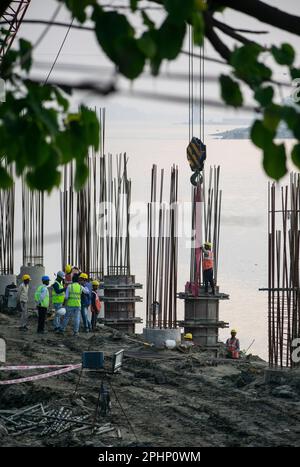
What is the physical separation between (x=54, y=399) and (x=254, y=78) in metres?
13.3

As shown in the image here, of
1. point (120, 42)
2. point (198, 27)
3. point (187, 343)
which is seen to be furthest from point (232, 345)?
point (120, 42)

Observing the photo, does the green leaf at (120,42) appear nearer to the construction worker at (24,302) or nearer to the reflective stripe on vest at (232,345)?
the construction worker at (24,302)

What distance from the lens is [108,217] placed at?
34.8 meters

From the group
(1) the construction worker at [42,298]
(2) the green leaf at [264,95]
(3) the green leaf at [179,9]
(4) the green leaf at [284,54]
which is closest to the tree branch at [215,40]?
(4) the green leaf at [284,54]

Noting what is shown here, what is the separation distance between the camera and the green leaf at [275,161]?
5.54m

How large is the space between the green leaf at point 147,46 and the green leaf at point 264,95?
2.02ft

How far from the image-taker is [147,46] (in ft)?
17.8

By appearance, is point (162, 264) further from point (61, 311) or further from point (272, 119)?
point (272, 119)

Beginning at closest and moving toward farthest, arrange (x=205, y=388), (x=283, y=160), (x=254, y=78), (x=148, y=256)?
1. (x=283, y=160)
2. (x=254, y=78)
3. (x=205, y=388)
4. (x=148, y=256)

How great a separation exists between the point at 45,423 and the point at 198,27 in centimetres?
1192

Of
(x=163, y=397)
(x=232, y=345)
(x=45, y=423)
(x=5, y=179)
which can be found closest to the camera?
(x=5, y=179)
